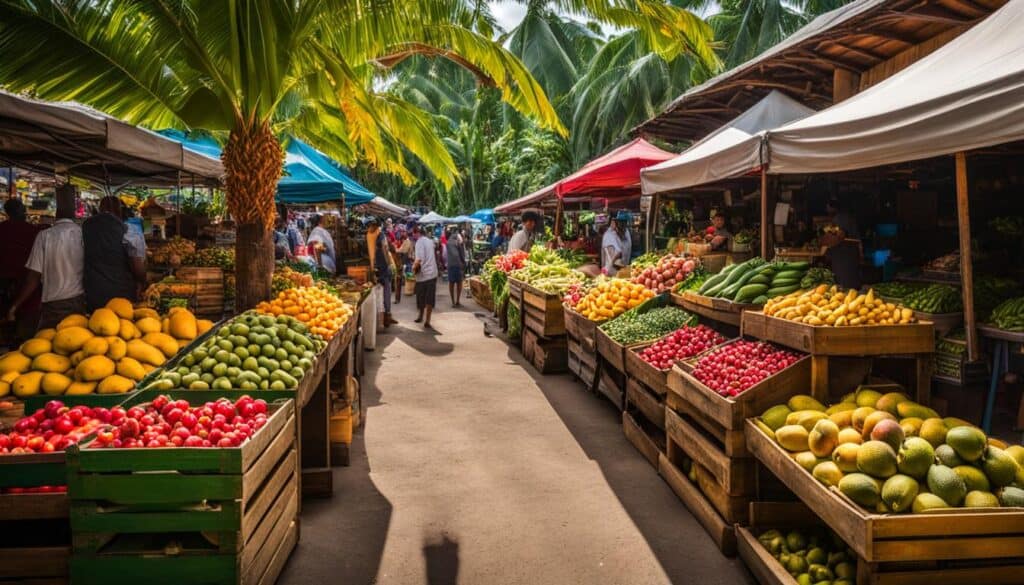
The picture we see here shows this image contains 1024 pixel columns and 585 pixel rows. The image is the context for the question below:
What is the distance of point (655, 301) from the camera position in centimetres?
817

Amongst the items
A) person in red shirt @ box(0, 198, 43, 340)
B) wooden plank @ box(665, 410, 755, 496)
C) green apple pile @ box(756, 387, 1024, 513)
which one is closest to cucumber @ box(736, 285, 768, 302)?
wooden plank @ box(665, 410, 755, 496)

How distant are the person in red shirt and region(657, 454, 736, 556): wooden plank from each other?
8552 millimetres

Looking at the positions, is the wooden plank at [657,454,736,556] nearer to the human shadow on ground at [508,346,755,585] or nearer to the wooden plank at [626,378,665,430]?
the human shadow on ground at [508,346,755,585]

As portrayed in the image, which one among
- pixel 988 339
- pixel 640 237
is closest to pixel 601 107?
pixel 640 237

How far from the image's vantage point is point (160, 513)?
3178mm

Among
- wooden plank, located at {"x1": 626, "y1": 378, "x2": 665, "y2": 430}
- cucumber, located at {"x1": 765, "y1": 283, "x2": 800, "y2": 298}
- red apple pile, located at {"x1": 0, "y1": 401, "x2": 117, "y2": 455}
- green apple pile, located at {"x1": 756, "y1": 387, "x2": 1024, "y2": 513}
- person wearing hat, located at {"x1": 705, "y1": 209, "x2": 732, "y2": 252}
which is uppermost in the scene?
person wearing hat, located at {"x1": 705, "y1": 209, "x2": 732, "y2": 252}

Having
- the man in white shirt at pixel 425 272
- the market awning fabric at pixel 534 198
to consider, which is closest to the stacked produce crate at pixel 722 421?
the man in white shirt at pixel 425 272

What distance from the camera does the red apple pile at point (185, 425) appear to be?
11.1ft

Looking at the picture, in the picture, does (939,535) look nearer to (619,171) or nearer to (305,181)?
(619,171)

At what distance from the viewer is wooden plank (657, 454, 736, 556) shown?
4352 mm

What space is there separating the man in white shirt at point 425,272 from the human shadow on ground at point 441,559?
9670 millimetres

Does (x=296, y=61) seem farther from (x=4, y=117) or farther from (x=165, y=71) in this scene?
(x=4, y=117)

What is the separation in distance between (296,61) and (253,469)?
4.63 metres

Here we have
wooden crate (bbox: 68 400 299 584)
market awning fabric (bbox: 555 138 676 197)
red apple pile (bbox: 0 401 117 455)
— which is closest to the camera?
wooden crate (bbox: 68 400 299 584)
